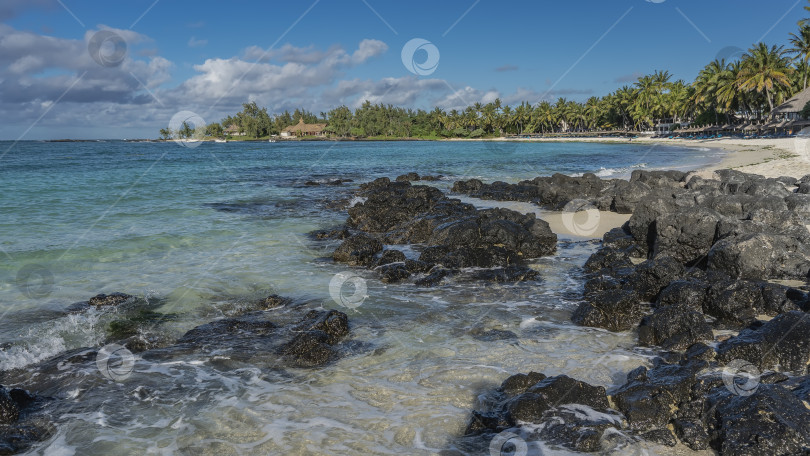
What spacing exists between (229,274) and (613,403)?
995cm

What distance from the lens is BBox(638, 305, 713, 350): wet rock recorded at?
7.67 metres

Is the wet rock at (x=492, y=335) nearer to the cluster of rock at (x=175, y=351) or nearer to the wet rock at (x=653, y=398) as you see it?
the cluster of rock at (x=175, y=351)

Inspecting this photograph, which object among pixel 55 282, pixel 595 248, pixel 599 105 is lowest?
pixel 595 248

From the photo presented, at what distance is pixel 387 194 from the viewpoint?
2420cm

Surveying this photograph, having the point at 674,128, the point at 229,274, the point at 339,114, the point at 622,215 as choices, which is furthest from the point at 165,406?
the point at 339,114

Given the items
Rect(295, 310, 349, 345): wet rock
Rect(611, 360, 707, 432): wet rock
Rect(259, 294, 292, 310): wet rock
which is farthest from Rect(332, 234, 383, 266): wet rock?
Rect(611, 360, 707, 432): wet rock

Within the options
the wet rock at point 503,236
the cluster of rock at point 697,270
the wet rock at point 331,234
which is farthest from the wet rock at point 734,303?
the wet rock at point 331,234

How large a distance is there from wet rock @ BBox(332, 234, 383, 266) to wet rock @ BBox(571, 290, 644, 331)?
628 centimetres

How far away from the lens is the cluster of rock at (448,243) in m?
12.5

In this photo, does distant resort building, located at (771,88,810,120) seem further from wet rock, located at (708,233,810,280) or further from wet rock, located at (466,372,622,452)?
wet rock, located at (466,372,622,452)

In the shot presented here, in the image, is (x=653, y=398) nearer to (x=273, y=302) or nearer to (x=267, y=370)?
(x=267, y=370)

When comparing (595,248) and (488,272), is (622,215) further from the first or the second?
(488,272)

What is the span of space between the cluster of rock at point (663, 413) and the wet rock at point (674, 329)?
3.96 feet

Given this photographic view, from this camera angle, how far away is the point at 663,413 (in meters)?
5.60
